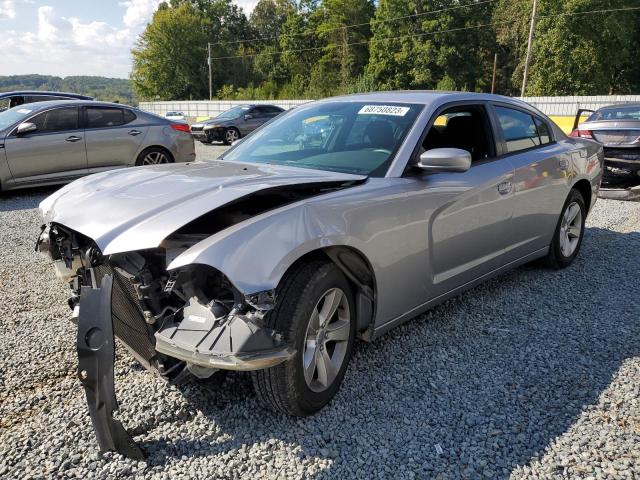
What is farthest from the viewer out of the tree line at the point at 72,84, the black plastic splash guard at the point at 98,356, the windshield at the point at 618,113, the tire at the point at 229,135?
the tree line at the point at 72,84

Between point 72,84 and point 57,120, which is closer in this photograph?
point 57,120

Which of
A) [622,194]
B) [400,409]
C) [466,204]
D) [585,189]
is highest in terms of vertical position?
[466,204]

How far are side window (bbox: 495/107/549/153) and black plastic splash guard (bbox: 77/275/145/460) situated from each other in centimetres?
325

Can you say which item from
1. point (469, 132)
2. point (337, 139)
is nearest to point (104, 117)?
point (337, 139)

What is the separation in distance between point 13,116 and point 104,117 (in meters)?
1.39

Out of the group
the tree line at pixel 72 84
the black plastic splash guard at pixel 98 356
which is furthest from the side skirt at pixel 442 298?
the tree line at pixel 72 84

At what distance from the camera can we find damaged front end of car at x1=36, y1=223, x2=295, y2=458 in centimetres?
216

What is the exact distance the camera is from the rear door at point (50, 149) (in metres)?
8.27

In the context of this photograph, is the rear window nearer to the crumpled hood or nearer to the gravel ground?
the gravel ground

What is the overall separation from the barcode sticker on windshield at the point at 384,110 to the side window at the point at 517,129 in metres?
1.07

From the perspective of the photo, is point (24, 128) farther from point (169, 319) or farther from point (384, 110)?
point (169, 319)

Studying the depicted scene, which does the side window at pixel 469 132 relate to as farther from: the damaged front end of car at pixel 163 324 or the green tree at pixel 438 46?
the green tree at pixel 438 46

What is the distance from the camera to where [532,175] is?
167 inches

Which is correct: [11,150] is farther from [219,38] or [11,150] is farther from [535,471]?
[219,38]
